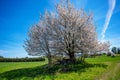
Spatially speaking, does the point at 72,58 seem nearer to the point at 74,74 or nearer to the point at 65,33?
the point at 65,33

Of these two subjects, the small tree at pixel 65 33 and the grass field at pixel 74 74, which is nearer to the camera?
the grass field at pixel 74 74

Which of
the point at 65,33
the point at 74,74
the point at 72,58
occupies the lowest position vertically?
the point at 74,74

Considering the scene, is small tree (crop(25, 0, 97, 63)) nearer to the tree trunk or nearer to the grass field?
the tree trunk

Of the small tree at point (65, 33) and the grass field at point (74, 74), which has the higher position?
the small tree at point (65, 33)

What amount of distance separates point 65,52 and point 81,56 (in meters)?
4.14

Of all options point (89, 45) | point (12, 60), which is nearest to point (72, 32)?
point (89, 45)

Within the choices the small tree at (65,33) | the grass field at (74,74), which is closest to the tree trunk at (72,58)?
the small tree at (65,33)

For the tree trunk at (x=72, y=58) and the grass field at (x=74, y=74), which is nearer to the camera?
the grass field at (x=74, y=74)

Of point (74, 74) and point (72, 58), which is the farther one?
point (72, 58)

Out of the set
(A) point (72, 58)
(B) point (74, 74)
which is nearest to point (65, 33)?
(A) point (72, 58)

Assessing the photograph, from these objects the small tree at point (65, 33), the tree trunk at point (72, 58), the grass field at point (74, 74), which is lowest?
the grass field at point (74, 74)

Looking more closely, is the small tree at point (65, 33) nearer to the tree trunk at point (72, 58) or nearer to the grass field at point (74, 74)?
the tree trunk at point (72, 58)

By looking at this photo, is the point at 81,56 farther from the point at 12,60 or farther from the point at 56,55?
the point at 12,60

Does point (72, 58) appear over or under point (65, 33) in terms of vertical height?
under
